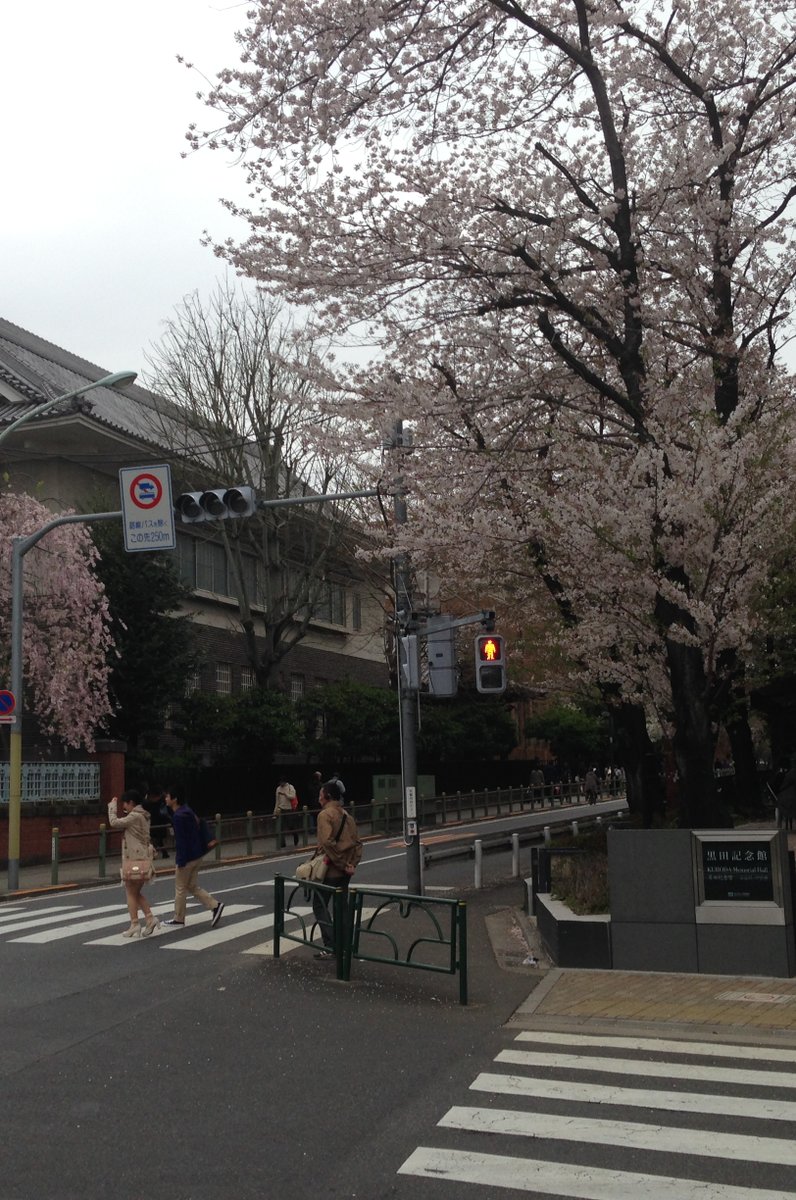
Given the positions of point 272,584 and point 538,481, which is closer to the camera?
point 538,481

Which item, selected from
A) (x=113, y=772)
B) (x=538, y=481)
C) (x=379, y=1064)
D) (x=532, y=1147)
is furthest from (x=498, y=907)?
(x=113, y=772)

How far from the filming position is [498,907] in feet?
56.0

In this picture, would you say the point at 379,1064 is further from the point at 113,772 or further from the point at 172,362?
the point at 172,362

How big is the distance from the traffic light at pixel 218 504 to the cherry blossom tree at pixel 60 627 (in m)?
11.3

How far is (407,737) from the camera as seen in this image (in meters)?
18.6

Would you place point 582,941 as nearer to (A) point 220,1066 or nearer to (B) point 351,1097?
(A) point 220,1066

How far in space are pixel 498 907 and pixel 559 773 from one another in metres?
44.0

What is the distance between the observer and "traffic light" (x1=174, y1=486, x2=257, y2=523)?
16.0 meters

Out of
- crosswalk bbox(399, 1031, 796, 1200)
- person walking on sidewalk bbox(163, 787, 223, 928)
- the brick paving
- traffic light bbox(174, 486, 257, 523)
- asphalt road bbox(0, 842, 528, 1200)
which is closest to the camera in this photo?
crosswalk bbox(399, 1031, 796, 1200)

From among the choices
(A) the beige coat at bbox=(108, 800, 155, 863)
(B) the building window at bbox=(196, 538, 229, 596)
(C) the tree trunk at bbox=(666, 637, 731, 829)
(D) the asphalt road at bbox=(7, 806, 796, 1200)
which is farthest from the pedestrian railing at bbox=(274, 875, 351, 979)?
(B) the building window at bbox=(196, 538, 229, 596)

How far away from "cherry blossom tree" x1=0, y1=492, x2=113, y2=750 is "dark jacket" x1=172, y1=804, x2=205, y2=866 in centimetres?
1321

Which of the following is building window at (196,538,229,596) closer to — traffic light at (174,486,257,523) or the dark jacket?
traffic light at (174,486,257,523)

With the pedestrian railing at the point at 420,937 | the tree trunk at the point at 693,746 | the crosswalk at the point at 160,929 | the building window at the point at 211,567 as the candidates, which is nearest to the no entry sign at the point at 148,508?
the crosswalk at the point at 160,929

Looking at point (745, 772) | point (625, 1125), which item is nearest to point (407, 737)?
point (625, 1125)
